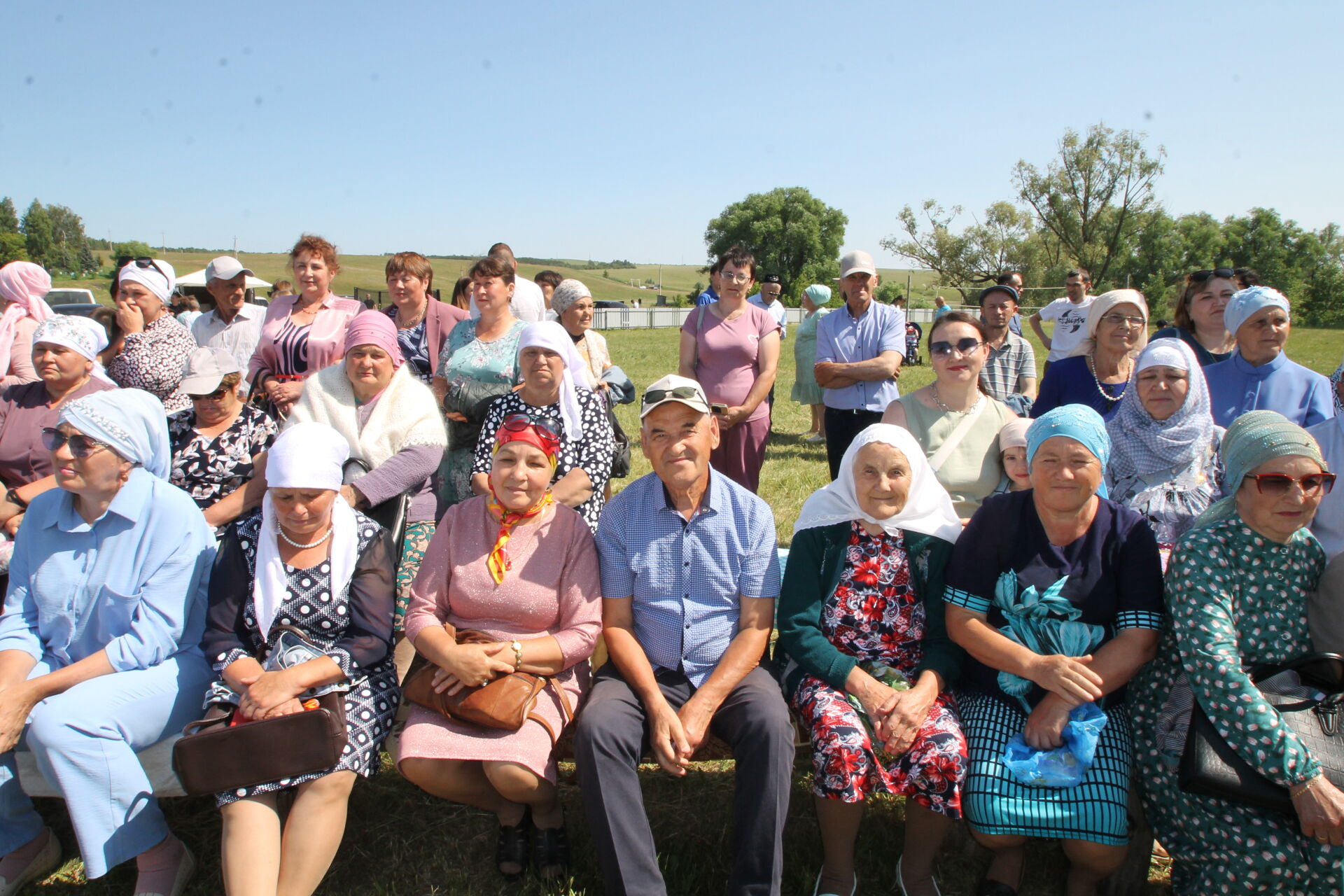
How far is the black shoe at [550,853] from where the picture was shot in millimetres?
2797

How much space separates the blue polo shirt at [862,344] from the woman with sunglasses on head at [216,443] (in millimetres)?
3638

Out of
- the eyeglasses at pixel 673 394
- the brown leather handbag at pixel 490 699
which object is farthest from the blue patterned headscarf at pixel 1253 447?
the brown leather handbag at pixel 490 699

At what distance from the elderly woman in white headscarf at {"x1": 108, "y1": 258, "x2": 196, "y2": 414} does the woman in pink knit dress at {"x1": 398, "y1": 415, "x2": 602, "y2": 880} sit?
208cm

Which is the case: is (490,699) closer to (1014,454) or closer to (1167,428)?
(1014,454)

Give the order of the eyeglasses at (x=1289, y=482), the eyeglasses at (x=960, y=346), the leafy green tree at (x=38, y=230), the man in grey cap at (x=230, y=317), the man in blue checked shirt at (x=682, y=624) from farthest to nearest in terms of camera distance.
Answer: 1. the leafy green tree at (x=38, y=230)
2. the man in grey cap at (x=230, y=317)
3. the eyeglasses at (x=960, y=346)
4. the man in blue checked shirt at (x=682, y=624)
5. the eyeglasses at (x=1289, y=482)

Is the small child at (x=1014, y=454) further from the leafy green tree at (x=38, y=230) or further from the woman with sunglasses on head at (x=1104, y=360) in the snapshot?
the leafy green tree at (x=38, y=230)

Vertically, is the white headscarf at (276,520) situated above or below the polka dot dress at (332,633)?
above

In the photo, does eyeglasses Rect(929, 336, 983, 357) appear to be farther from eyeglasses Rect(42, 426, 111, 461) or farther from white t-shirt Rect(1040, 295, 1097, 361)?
white t-shirt Rect(1040, 295, 1097, 361)

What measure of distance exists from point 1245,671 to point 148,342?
5315 millimetres

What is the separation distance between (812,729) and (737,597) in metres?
0.53

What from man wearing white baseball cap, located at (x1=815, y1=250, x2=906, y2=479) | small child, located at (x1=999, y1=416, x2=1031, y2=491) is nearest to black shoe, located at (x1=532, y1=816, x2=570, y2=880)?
small child, located at (x1=999, y1=416, x2=1031, y2=491)

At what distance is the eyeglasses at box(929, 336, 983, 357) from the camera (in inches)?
145

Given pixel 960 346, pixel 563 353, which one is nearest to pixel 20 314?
pixel 563 353

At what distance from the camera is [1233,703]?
2.35m
